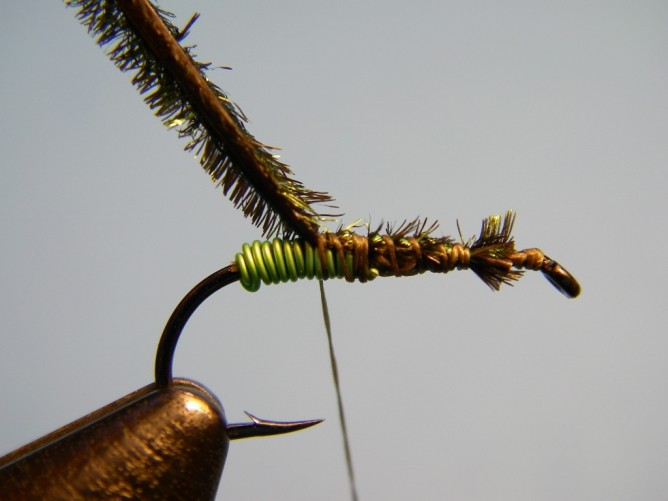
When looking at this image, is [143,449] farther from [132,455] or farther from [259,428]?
[259,428]

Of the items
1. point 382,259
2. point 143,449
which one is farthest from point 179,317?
point 382,259

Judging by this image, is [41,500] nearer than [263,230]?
Yes

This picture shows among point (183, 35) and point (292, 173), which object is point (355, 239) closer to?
point (292, 173)

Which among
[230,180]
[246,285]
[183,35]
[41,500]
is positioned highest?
[183,35]

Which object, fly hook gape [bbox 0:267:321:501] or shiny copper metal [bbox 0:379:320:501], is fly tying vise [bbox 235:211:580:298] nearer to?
fly hook gape [bbox 0:267:321:501]

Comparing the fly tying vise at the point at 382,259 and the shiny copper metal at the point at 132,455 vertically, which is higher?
the fly tying vise at the point at 382,259

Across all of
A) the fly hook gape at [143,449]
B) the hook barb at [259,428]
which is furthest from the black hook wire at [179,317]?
the hook barb at [259,428]

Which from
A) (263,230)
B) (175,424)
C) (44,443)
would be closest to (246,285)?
(263,230)

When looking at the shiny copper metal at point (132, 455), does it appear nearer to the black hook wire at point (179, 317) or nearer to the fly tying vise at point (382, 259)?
the black hook wire at point (179, 317)
